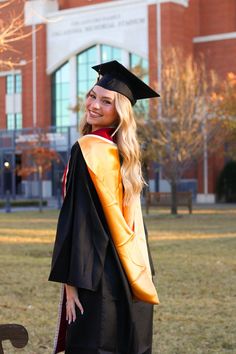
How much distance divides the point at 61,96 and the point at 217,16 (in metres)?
13.0

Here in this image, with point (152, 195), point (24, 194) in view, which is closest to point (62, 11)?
point (24, 194)

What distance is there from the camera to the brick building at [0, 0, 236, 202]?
154ft

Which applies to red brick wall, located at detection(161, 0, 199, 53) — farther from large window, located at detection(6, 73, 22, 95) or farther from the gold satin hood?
the gold satin hood

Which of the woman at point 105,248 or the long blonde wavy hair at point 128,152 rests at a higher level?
the long blonde wavy hair at point 128,152

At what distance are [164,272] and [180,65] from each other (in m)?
22.2

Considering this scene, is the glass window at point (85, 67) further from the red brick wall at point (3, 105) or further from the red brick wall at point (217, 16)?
the red brick wall at point (217, 16)

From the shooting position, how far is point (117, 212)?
11.7 feet

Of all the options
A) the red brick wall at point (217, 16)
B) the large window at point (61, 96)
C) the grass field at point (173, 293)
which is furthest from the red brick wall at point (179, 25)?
the grass field at point (173, 293)

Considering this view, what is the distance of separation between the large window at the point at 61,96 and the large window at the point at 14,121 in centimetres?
305

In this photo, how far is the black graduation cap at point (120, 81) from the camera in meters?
3.78

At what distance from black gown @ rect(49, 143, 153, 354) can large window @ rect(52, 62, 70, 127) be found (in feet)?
161

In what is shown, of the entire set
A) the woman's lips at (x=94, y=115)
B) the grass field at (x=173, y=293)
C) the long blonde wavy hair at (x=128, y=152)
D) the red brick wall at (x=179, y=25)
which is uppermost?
the red brick wall at (x=179, y=25)

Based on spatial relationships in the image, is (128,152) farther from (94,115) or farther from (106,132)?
(94,115)

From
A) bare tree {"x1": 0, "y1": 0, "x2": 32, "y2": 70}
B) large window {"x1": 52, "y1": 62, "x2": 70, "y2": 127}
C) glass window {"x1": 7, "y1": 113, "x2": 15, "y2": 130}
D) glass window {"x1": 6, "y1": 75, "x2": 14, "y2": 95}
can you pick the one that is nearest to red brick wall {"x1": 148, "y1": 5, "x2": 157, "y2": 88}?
large window {"x1": 52, "y1": 62, "x2": 70, "y2": 127}
